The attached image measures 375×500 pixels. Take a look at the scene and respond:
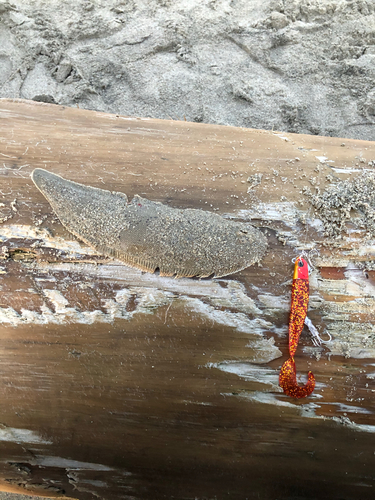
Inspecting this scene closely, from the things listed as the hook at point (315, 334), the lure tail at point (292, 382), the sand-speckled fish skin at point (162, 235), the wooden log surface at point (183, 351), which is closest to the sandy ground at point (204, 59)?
the wooden log surface at point (183, 351)

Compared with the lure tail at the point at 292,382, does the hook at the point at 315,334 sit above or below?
above

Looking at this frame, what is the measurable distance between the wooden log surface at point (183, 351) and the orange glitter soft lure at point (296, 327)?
0.07ft

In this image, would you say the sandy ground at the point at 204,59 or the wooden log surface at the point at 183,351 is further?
the sandy ground at the point at 204,59

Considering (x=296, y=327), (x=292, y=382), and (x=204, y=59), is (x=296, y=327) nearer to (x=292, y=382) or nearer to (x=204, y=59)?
(x=292, y=382)

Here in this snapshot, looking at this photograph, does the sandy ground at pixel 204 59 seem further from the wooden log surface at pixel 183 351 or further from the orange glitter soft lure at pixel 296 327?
the orange glitter soft lure at pixel 296 327

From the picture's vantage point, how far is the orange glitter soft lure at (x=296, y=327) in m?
0.99

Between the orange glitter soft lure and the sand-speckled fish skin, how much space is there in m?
0.13

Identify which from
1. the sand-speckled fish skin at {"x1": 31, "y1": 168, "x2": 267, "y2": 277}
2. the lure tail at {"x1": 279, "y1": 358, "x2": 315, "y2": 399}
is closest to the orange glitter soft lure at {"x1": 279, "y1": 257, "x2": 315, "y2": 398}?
the lure tail at {"x1": 279, "y1": 358, "x2": 315, "y2": 399}

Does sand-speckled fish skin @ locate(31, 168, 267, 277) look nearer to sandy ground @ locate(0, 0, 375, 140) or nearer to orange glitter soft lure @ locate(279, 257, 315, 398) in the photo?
orange glitter soft lure @ locate(279, 257, 315, 398)

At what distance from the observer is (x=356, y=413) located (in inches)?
40.0

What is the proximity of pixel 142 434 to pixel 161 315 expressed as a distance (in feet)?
1.33

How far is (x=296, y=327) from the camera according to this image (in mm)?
987

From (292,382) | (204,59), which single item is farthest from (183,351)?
(204,59)

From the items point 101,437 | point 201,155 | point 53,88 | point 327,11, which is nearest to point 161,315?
point 101,437
